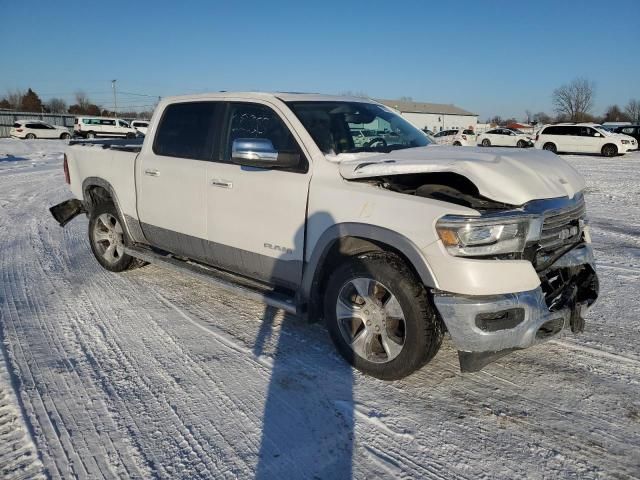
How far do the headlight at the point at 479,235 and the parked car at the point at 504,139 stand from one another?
105 ft

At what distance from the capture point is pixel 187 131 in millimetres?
4922

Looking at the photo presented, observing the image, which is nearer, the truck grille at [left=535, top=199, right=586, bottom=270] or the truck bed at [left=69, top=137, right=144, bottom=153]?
the truck grille at [left=535, top=199, right=586, bottom=270]

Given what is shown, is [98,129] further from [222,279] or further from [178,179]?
[222,279]

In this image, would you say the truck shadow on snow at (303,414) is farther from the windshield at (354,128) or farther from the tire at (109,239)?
the tire at (109,239)

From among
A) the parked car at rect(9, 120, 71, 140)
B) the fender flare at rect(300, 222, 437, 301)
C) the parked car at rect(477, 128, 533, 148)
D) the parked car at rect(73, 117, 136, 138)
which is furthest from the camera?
the parked car at rect(9, 120, 71, 140)

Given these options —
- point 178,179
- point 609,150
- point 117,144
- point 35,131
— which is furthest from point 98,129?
point 178,179

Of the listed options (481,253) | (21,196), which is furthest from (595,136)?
(481,253)

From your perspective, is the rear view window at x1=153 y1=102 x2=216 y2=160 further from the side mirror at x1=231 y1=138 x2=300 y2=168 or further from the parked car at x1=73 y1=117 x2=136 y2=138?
the parked car at x1=73 y1=117 x2=136 y2=138

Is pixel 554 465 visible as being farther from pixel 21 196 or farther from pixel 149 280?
pixel 21 196

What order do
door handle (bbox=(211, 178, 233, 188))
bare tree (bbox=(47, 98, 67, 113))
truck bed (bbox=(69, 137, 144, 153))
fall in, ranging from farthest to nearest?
bare tree (bbox=(47, 98, 67, 113)), truck bed (bbox=(69, 137, 144, 153)), door handle (bbox=(211, 178, 233, 188))

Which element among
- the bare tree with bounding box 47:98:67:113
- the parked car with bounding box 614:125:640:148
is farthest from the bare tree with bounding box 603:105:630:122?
the bare tree with bounding box 47:98:67:113

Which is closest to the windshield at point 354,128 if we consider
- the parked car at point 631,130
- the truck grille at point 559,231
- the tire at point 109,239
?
the truck grille at point 559,231

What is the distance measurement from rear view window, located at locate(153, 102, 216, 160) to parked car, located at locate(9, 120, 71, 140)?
145ft

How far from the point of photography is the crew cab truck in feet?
10.1
